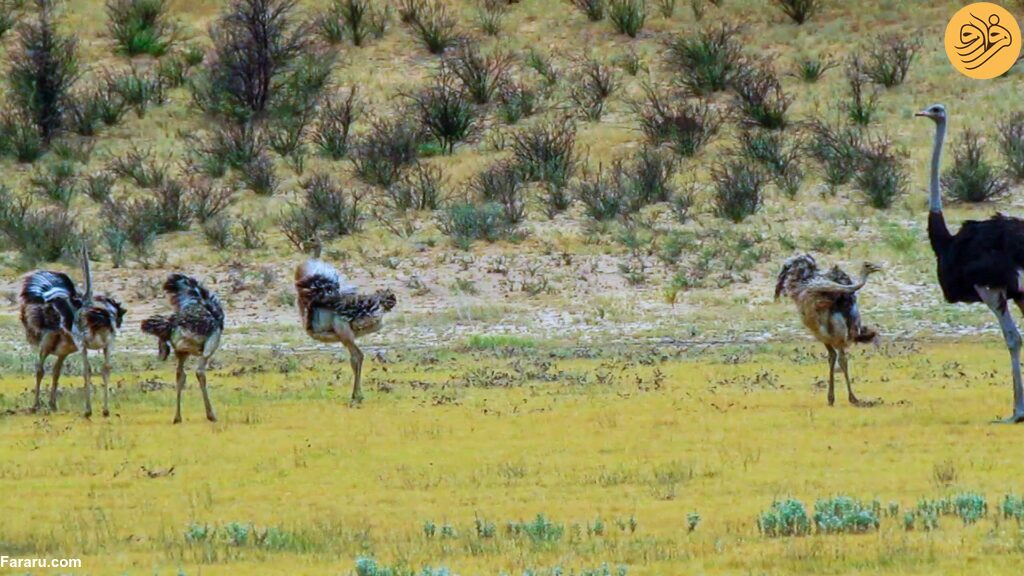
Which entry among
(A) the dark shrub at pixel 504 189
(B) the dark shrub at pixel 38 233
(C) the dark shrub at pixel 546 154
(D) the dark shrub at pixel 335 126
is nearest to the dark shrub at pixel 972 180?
(C) the dark shrub at pixel 546 154

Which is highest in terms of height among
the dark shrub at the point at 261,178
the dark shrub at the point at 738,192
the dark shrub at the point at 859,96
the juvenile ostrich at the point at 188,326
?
the dark shrub at the point at 859,96

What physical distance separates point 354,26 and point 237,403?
2810 cm

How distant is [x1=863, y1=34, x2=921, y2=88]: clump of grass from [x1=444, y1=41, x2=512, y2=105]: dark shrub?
327 inches

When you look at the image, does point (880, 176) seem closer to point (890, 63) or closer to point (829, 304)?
point (890, 63)

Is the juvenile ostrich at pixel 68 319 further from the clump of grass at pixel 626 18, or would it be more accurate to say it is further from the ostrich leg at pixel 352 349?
the clump of grass at pixel 626 18

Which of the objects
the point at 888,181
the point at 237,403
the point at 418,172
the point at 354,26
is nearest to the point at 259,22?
the point at 354,26

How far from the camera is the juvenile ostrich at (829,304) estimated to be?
17.1 meters

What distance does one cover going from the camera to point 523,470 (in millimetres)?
14117

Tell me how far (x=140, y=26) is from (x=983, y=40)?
68.2 feet

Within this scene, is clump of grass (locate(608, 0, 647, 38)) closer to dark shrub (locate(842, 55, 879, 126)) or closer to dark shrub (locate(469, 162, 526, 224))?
dark shrub (locate(842, 55, 879, 126))

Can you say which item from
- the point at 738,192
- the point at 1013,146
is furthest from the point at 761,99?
the point at 738,192

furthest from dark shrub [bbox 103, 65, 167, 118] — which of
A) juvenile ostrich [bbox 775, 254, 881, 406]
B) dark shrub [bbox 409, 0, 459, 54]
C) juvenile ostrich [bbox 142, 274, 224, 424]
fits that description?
juvenile ostrich [bbox 775, 254, 881, 406]

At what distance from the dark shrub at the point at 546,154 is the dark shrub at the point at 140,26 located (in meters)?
11.9

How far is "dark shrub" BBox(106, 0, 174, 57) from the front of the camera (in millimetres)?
45125
